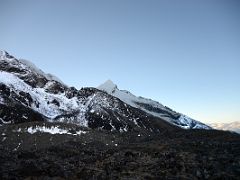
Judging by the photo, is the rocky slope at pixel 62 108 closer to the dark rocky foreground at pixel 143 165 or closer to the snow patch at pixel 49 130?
the snow patch at pixel 49 130

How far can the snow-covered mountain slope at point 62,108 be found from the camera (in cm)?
14650

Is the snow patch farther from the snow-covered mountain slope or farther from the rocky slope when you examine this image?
the snow-covered mountain slope

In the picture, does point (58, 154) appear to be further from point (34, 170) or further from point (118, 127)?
point (118, 127)

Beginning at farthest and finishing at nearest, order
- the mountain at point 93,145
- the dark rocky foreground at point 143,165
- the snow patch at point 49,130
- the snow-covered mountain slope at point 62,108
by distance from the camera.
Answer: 1. the snow-covered mountain slope at point 62,108
2. the snow patch at point 49,130
3. the mountain at point 93,145
4. the dark rocky foreground at point 143,165

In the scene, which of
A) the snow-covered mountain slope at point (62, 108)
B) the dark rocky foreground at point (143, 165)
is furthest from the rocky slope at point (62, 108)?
the dark rocky foreground at point (143, 165)

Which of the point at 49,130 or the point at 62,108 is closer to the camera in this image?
Answer: the point at 49,130

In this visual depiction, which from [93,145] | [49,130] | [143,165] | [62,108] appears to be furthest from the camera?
[62,108]

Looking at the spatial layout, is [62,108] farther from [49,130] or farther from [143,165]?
[143,165]

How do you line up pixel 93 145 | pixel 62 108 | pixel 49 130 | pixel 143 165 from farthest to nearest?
pixel 62 108 → pixel 49 130 → pixel 93 145 → pixel 143 165

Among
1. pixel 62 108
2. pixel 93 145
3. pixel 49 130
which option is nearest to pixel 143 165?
pixel 93 145

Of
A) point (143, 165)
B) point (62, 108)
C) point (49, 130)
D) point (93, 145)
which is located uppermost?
point (62, 108)

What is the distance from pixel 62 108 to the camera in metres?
172

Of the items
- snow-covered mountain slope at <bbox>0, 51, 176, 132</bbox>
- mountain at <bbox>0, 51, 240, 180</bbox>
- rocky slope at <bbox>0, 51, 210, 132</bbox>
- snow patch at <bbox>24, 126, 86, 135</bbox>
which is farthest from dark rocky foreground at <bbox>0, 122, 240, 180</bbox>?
snow-covered mountain slope at <bbox>0, 51, 176, 132</bbox>

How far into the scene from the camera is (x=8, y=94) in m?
156
